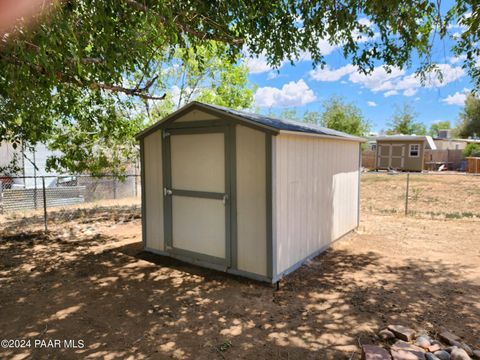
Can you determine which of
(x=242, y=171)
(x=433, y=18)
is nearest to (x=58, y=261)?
(x=242, y=171)

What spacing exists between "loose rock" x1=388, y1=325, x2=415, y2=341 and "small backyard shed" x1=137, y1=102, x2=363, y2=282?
1.51 meters

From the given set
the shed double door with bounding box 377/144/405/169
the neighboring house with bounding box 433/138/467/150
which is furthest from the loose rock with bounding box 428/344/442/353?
the neighboring house with bounding box 433/138/467/150

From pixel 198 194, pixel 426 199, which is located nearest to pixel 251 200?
pixel 198 194

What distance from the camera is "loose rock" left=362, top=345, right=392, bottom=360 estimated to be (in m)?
2.37

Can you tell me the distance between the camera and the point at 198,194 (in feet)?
15.5

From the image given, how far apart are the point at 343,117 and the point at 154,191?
23920 millimetres

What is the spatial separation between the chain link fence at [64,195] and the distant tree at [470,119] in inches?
1218

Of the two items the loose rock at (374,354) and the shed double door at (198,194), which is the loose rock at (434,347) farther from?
the shed double door at (198,194)

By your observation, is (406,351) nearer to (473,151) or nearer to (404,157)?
(404,157)

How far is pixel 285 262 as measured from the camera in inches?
170

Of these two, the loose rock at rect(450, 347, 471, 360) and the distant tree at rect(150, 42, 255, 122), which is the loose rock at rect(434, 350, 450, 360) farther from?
the distant tree at rect(150, 42, 255, 122)

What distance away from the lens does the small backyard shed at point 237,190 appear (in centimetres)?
410

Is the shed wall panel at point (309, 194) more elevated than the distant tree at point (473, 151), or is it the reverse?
the distant tree at point (473, 151)

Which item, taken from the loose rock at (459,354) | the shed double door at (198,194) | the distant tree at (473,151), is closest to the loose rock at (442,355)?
the loose rock at (459,354)
